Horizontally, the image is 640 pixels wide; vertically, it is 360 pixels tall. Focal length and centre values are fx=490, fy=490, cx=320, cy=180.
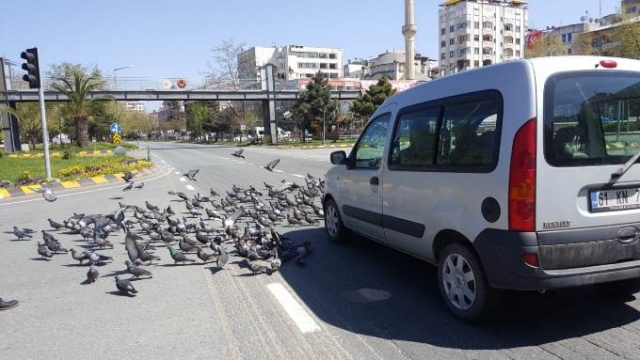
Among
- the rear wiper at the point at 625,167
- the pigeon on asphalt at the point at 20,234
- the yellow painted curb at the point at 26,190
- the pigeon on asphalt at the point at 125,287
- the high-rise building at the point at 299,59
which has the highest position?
the high-rise building at the point at 299,59

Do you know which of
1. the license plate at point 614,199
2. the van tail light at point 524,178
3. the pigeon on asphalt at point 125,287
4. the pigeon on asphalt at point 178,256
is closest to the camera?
the van tail light at point 524,178

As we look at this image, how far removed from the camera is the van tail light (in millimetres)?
3299

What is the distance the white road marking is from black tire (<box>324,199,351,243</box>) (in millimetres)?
1672

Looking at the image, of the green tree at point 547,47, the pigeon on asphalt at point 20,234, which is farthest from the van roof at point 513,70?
the green tree at point 547,47

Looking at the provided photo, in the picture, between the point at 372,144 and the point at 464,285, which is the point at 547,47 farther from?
the point at 464,285

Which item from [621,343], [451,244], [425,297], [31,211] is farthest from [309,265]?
[31,211]

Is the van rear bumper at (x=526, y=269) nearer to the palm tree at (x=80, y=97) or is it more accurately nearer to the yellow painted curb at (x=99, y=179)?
the yellow painted curb at (x=99, y=179)

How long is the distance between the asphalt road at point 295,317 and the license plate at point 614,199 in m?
0.93

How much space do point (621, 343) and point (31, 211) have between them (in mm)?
11387

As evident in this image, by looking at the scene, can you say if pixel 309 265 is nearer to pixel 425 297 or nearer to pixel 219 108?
pixel 425 297

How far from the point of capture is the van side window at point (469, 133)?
3.59m

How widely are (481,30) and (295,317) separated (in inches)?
4730

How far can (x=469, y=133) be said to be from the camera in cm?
384

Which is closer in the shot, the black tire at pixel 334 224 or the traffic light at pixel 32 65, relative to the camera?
the black tire at pixel 334 224
